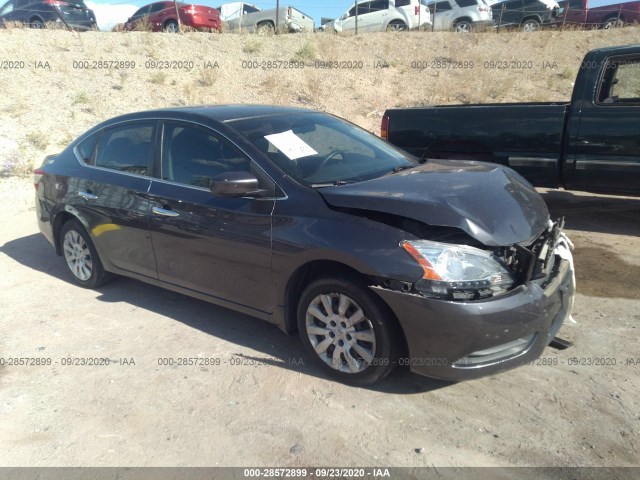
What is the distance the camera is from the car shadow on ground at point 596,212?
672 cm

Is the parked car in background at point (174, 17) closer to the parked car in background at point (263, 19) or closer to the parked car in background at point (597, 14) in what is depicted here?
the parked car in background at point (263, 19)

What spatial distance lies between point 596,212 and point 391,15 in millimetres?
16352

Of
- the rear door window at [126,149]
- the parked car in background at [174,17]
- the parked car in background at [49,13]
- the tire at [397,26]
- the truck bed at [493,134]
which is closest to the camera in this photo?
the rear door window at [126,149]

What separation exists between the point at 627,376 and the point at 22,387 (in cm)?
395

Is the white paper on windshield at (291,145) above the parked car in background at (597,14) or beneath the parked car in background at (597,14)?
beneath

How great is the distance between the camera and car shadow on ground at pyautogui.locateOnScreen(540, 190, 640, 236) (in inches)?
265

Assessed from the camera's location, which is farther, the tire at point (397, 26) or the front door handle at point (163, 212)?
the tire at point (397, 26)

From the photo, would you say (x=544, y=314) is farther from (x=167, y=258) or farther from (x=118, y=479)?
(x=167, y=258)

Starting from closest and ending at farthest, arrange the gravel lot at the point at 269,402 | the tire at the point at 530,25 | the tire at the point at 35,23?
the gravel lot at the point at 269,402, the tire at the point at 35,23, the tire at the point at 530,25

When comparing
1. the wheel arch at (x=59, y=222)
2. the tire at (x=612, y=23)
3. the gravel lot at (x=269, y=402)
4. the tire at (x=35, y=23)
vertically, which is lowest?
the gravel lot at (x=269, y=402)

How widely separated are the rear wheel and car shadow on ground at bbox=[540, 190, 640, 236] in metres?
15.0

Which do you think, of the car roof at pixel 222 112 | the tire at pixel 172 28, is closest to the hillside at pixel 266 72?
the tire at pixel 172 28

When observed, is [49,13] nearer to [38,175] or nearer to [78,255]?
[38,175]

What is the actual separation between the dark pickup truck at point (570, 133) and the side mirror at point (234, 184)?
3891mm
